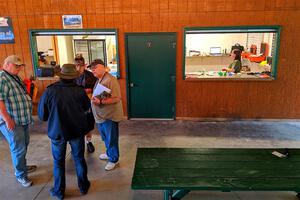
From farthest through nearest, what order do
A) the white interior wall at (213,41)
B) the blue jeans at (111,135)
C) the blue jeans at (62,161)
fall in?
the white interior wall at (213,41) < the blue jeans at (111,135) < the blue jeans at (62,161)

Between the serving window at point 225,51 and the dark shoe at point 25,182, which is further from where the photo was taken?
the serving window at point 225,51

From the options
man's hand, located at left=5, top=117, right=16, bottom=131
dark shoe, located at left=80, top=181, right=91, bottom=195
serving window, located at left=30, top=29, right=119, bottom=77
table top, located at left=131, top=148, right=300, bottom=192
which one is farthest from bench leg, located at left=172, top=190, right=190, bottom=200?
serving window, located at left=30, top=29, right=119, bottom=77

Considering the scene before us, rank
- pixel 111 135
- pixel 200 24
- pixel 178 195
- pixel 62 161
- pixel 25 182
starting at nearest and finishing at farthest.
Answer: pixel 178 195 < pixel 62 161 < pixel 25 182 < pixel 111 135 < pixel 200 24

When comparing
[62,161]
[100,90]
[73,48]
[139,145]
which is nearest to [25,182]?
[62,161]

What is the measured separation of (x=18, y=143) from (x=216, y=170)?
226 centimetres

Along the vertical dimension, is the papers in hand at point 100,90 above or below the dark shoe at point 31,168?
above

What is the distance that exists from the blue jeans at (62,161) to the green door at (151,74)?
2.83 metres

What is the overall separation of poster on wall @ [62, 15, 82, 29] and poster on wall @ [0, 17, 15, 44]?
47.4 inches

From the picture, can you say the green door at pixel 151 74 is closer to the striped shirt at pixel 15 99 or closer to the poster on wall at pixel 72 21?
the poster on wall at pixel 72 21

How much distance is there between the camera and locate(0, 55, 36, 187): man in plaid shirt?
2.73 meters

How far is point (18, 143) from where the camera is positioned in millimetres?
2924

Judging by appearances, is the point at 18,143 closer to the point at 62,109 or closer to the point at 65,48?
the point at 62,109

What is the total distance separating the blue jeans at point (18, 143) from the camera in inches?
113

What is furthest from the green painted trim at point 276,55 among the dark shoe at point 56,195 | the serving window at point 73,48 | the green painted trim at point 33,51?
the green painted trim at point 33,51
